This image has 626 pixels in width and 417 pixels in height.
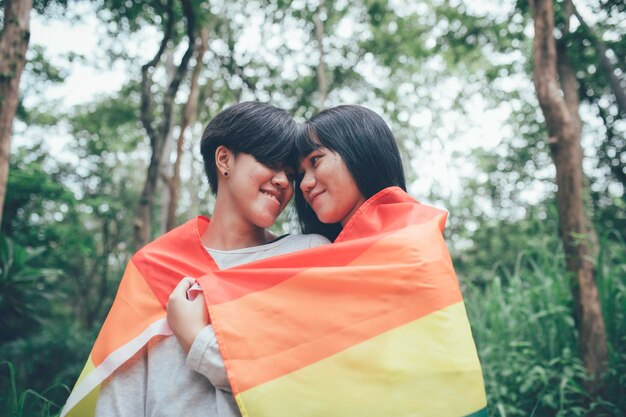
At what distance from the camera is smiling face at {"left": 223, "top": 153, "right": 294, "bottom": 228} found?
1688 mm

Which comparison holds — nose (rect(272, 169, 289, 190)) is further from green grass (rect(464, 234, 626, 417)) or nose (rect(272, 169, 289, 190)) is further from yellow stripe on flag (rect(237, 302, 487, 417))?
green grass (rect(464, 234, 626, 417))

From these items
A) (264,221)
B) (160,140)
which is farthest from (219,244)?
(160,140)

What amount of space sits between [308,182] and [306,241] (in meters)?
0.20

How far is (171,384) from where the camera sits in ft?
4.70

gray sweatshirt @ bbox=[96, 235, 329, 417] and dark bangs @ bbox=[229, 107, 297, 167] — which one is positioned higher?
dark bangs @ bbox=[229, 107, 297, 167]

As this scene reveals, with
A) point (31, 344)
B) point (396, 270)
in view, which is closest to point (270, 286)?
point (396, 270)

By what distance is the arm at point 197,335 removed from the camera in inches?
51.9

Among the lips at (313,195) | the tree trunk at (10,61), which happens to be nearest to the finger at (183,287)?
the lips at (313,195)

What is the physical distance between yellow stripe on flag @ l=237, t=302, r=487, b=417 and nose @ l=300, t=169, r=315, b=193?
604 mm

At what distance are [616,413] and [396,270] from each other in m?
2.24

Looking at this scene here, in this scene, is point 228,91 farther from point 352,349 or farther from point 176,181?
point 352,349

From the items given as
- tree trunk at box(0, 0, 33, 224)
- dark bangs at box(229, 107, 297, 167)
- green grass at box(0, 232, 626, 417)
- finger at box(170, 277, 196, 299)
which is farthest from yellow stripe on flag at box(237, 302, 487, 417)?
tree trunk at box(0, 0, 33, 224)

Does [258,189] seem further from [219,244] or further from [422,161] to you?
[422,161]

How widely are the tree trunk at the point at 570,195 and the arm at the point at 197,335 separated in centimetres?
252
